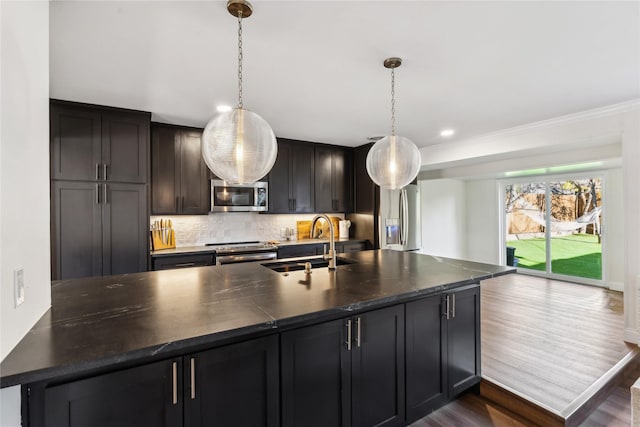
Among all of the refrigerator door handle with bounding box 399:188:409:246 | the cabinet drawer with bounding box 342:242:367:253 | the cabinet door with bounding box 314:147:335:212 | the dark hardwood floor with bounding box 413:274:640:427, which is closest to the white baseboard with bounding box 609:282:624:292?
the dark hardwood floor with bounding box 413:274:640:427

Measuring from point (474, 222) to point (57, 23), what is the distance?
24.7ft

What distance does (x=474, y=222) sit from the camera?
23.3 ft

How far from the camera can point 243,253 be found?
3955 mm

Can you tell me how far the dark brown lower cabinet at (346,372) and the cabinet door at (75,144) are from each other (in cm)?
292

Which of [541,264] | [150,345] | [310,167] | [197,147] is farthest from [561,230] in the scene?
[150,345]

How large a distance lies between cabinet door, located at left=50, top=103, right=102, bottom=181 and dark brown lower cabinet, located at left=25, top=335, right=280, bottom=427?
8.82 ft

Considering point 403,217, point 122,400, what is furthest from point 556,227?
point 122,400

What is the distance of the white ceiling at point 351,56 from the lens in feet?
5.57

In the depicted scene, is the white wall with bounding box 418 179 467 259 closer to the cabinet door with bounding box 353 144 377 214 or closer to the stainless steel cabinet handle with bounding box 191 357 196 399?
the cabinet door with bounding box 353 144 377 214

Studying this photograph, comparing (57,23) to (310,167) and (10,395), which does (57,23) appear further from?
(310,167)

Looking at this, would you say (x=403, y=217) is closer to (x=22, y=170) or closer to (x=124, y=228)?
(x=124, y=228)

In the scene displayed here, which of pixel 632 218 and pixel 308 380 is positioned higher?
pixel 632 218

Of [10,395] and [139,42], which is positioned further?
[139,42]

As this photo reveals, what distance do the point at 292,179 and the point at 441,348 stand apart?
10.8 feet
